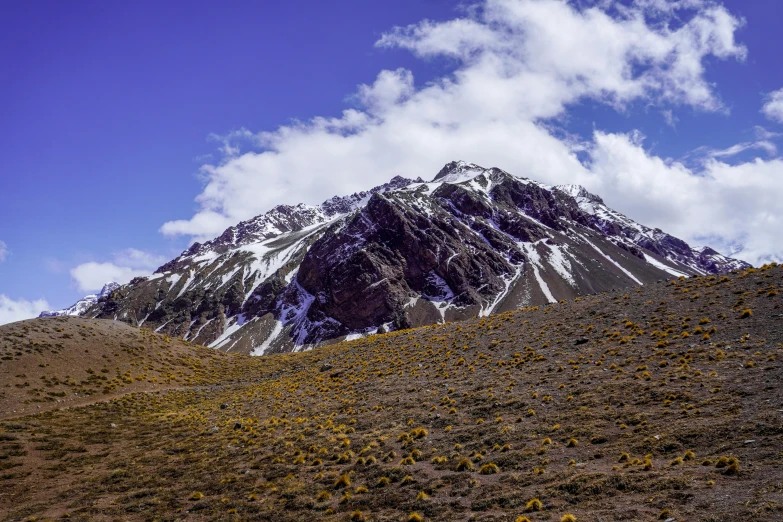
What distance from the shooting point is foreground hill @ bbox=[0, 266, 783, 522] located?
1545 centimetres

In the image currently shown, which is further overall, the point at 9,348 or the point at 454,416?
the point at 9,348

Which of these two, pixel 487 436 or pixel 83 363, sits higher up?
pixel 83 363

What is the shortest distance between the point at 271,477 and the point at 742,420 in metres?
22.9

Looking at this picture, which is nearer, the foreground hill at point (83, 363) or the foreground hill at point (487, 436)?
the foreground hill at point (487, 436)

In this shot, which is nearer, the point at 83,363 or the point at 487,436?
the point at 487,436

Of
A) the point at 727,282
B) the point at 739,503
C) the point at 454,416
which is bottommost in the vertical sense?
the point at 739,503

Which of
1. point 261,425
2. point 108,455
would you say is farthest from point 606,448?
point 108,455

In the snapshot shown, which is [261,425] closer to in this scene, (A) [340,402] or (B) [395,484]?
(A) [340,402]

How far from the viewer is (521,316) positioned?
52.4 m

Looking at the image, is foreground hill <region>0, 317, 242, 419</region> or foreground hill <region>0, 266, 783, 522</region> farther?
foreground hill <region>0, 317, 242, 419</region>

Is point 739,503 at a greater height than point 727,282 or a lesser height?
lesser

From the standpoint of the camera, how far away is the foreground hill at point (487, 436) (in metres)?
15.4

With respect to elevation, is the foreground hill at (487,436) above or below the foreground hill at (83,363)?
below

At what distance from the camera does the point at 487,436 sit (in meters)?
22.5
